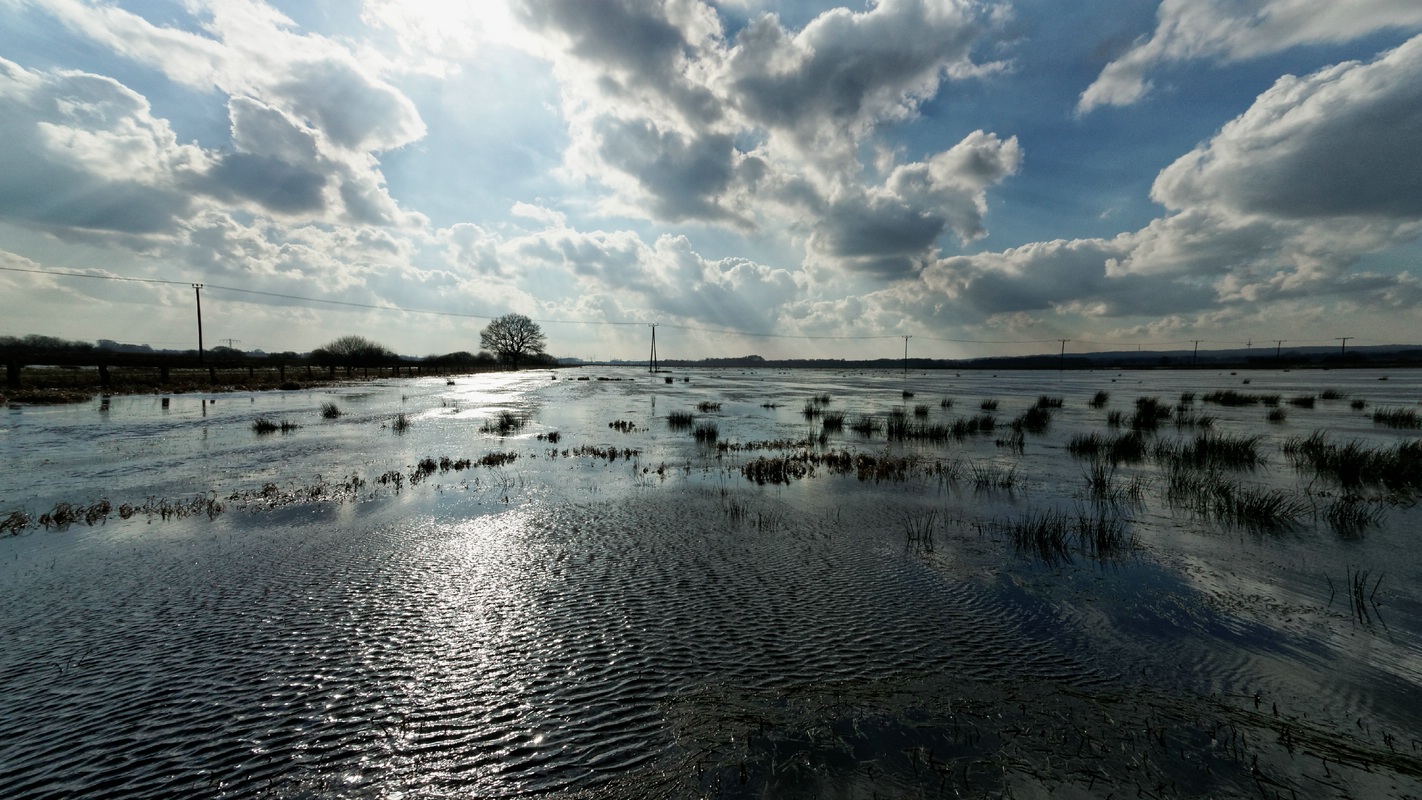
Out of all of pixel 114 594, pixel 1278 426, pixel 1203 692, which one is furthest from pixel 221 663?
pixel 1278 426

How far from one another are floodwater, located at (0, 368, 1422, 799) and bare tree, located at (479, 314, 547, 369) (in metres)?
125

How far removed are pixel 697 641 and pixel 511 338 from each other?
137965 mm

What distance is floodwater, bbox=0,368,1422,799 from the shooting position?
4.03 meters

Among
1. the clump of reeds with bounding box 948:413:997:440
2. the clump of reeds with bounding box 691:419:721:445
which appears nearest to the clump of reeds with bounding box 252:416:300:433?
the clump of reeds with bounding box 691:419:721:445

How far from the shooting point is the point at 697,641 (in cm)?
599

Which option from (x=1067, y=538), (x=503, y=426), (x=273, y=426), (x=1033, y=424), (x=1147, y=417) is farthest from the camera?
(x=1147, y=417)

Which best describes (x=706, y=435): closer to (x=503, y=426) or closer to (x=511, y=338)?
(x=503, y=426)

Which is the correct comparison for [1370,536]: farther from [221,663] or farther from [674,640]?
[221,663]

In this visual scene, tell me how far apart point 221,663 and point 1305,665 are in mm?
11120

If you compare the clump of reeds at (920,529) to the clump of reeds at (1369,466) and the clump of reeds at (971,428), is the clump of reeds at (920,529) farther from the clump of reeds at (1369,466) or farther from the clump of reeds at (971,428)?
the clump of reeds at (971,428)

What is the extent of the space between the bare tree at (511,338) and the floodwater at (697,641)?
411ft

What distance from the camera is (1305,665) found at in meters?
5.57

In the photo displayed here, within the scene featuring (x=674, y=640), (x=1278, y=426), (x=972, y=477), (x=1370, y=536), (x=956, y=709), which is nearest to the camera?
(x=956, y=709)

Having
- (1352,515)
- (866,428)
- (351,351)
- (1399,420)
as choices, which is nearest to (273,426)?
(866,428)
